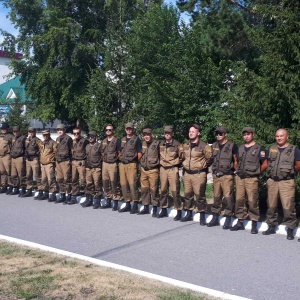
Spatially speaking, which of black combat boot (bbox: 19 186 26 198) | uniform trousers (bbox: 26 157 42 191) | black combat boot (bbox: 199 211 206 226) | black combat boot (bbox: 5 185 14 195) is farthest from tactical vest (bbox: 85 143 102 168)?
black combat boot (bbox: 5 185 14 195)

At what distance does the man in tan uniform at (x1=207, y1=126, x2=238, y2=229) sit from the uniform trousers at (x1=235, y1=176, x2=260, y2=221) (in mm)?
152

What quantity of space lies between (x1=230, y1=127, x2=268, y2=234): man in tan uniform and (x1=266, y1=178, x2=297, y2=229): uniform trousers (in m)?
0.29

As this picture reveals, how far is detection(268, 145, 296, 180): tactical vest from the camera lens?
22.2 feet

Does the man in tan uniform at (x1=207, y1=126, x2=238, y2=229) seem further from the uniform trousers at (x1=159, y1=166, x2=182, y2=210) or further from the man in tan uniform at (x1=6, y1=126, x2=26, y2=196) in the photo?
the man in tan uniform at (x1=6, y1=126, x2=26, y2=196)

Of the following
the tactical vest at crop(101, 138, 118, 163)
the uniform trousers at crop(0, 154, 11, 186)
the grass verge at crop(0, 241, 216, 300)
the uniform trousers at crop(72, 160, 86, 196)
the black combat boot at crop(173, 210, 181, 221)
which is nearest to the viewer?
the grass verge at crop(0, 241, 216, 300)

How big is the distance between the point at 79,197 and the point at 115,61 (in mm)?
4631

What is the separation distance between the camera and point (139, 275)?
17.6 feet

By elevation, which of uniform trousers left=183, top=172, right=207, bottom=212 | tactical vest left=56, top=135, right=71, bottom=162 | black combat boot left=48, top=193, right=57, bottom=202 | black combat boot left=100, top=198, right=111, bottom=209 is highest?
tactical vest left=56, top=135, right=71, bottom=162

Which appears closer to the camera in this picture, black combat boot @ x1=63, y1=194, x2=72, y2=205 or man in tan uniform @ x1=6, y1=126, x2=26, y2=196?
black combat boot @ x1=63, y1=194, x2=72, y2=205

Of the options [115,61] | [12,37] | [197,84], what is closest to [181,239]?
[197,84]

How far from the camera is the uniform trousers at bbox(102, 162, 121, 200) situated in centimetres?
922

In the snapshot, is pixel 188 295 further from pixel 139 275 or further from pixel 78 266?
pixel 78 266

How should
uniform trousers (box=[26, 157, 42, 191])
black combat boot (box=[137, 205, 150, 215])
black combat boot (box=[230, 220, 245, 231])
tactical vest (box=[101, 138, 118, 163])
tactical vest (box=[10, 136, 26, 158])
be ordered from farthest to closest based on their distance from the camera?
tactical vest (box=[10, 136, 26, 158]) < uniform trousers (box=[26, 157, 42, 191]) < tactical vest (box=[101, 138, 118, 163]) < black combat boot (box=[137, 205, 150, 215]) < black combat boot (box=[230, 220, 245, 231])

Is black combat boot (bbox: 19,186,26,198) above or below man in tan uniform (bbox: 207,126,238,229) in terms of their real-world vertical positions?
below
